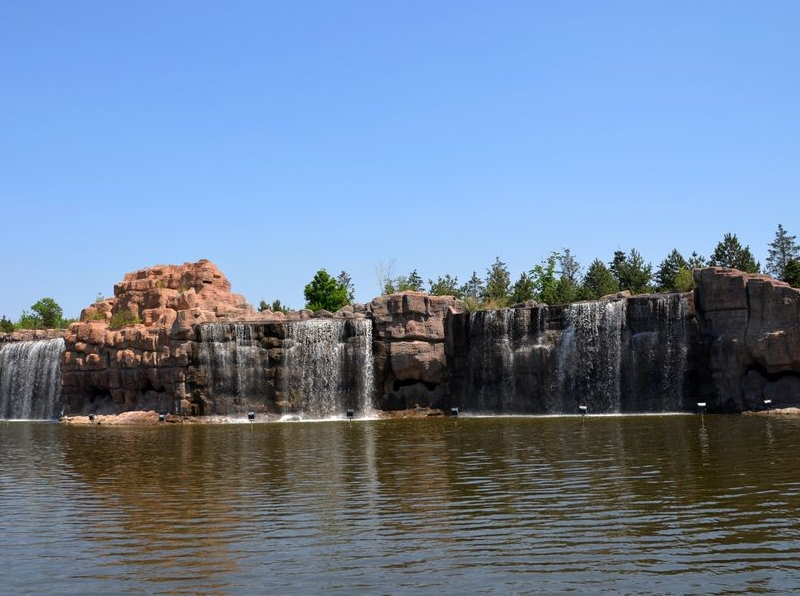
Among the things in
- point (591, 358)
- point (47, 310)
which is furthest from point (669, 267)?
point (47, 310)

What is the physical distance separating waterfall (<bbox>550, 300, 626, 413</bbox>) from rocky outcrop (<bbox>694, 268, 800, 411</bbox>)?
15.5 feet

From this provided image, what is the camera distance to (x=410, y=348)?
51.6m

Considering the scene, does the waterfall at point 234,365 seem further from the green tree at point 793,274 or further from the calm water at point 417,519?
the green tree at point 793,274

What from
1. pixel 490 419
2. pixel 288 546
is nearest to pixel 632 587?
pixel 288 546

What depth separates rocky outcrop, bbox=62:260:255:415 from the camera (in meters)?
53.2

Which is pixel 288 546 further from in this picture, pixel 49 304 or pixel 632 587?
pixel 49 304

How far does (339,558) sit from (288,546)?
1195 mm

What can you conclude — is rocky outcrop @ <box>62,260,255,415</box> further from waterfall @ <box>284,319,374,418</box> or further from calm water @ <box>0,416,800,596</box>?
calm water @ <box>0,416,800,596</box>

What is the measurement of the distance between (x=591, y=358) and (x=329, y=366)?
49.0ft

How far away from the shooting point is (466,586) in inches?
442

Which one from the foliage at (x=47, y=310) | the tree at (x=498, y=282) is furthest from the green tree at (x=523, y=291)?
the foliage at (x=47, y=310)

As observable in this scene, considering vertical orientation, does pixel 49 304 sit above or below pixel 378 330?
→ above

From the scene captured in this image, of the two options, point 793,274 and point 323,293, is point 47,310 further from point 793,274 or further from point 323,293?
point 793,274

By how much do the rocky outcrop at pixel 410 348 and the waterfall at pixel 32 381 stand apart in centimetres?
2233
